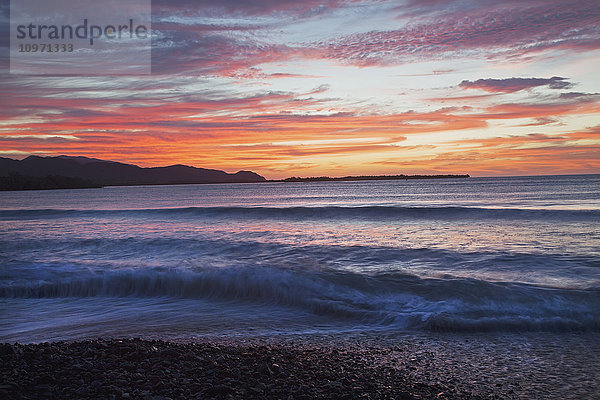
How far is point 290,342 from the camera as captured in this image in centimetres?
658

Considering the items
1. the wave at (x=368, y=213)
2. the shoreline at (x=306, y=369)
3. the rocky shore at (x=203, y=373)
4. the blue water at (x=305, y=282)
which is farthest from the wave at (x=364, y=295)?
the wave at (x=368, y=213)

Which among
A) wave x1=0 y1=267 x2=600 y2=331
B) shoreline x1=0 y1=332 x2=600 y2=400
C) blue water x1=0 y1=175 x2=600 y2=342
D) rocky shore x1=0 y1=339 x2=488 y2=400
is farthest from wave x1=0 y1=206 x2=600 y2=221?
rocky shore x1=0 y1=339 x2=488 y2=400

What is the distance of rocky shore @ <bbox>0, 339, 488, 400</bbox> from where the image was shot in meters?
4.36

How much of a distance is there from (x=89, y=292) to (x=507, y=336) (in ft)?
32.7

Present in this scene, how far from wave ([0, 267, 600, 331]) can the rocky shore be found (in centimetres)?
241

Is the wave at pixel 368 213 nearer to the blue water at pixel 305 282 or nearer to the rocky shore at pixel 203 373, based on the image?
the blue water at pixel 305 282

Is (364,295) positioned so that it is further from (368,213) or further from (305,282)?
(368,213)

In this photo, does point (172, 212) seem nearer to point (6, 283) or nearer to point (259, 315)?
point (6, 283)

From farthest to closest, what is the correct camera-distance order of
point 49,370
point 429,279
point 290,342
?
point 429,279 → point 290,342 → point 49,370

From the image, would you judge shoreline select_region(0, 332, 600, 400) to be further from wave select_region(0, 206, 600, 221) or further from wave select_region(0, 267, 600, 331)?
wave select_region(0, 206, 600, 221)

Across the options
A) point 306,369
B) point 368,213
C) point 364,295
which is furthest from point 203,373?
point 368,213

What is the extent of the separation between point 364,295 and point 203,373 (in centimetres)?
537

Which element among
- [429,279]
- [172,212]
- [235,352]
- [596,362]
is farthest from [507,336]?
[172,212]

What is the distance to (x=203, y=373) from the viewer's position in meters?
4.89
